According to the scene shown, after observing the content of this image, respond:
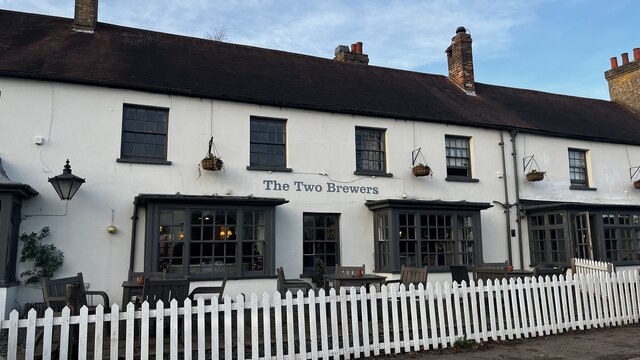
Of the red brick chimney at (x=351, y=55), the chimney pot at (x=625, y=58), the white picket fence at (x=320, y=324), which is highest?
the chimney pot at (x=625, y=58)

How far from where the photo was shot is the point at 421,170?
1346 centimetres

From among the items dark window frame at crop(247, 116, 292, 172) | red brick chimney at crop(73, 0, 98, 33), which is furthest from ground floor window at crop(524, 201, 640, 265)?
red brick chimney at crop(73, 0, 98, 33)

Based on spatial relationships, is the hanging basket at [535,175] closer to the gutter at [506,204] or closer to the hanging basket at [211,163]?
the gutter at [506,204]

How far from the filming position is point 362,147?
44.8ft

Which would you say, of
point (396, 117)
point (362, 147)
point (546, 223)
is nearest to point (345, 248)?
point (362, 147)

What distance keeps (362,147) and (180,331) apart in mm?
7671

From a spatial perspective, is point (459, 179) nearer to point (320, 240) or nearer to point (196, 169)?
point (320, 240)

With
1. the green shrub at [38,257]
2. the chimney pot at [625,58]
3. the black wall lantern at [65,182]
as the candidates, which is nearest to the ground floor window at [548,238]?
the chimney pot at [625,58]

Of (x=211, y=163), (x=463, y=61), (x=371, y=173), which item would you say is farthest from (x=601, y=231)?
(x=211, y=163)

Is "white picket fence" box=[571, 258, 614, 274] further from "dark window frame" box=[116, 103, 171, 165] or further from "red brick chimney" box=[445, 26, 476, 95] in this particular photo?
"dark window frame" box=[116, 103, 171, 165]

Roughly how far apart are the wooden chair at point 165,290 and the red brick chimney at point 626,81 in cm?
2109

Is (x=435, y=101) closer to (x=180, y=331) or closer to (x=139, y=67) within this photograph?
(x=139, y=67)

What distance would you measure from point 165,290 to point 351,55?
42.6ft

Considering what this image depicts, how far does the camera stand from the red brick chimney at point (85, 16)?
44.5ft
